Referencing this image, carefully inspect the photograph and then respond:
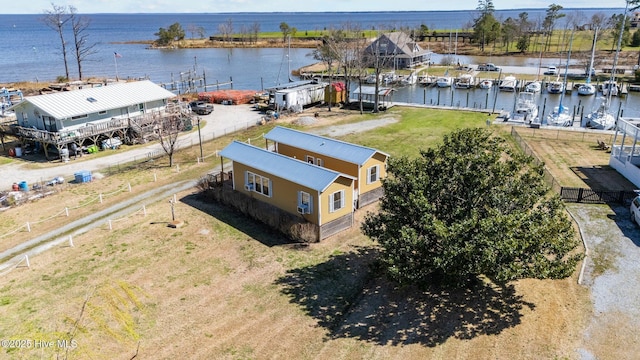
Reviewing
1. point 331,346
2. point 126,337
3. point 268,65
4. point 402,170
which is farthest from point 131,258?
point 268,65

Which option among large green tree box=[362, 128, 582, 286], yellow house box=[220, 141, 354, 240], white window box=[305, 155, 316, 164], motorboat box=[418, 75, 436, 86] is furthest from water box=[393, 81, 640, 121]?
large green tree box=[362, 128, 582, 286]

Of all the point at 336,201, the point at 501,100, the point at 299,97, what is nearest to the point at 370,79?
the point at 501,100

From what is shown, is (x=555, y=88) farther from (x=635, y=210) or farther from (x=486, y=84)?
(x=635, y=210)

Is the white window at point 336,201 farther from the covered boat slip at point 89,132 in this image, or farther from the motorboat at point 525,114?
the motorboat at point 525,114

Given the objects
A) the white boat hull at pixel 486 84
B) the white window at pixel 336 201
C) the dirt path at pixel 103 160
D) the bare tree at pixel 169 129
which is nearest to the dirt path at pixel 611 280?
the white window at pixel 336 201

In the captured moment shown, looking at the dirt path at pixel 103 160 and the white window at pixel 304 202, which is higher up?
the white window at pixel 304 202

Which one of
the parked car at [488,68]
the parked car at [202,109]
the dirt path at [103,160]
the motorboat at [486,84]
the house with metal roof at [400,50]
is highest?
the house with metal roof at [400,50]
